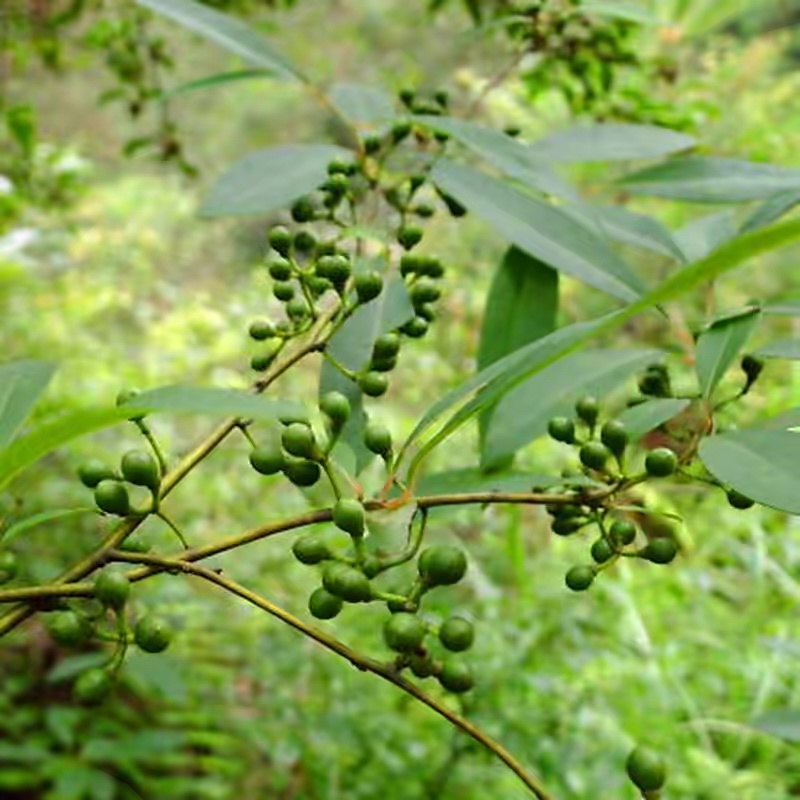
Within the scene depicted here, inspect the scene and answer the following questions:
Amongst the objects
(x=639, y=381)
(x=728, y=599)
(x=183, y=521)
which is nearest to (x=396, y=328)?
(x=639, y=381)

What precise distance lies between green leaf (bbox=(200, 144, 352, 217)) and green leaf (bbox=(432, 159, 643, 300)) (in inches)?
3.9

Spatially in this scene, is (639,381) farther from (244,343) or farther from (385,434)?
(244,343)

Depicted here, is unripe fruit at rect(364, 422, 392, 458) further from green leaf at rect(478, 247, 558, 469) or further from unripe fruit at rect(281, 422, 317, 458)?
green leaf at rect(478, 247, 558, 469)

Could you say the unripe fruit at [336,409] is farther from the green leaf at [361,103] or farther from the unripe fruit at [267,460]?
the green leaf at [361,103]

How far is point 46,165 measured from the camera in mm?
1740

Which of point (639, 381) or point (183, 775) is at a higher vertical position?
point (639, 381)

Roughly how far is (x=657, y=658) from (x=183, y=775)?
0.81 meters

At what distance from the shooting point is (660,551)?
44 centimetres

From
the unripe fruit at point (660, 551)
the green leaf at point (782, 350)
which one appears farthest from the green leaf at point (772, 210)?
the unripe fruit at point (660, 551)

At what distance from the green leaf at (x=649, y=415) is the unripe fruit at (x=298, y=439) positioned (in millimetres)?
140

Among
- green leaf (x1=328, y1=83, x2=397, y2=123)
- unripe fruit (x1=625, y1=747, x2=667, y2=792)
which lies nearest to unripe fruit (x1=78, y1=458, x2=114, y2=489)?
unripe fruit (x1=625, y1=747, x2=667, y2=792)

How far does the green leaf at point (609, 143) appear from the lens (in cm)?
68

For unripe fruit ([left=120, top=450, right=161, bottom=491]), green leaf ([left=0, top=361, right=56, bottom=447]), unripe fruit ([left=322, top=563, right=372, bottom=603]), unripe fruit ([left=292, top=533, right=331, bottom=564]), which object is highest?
unripe fruit ([left=120, top=450, right=161, bottom=491])

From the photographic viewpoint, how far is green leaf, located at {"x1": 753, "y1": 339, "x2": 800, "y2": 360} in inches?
18.2
